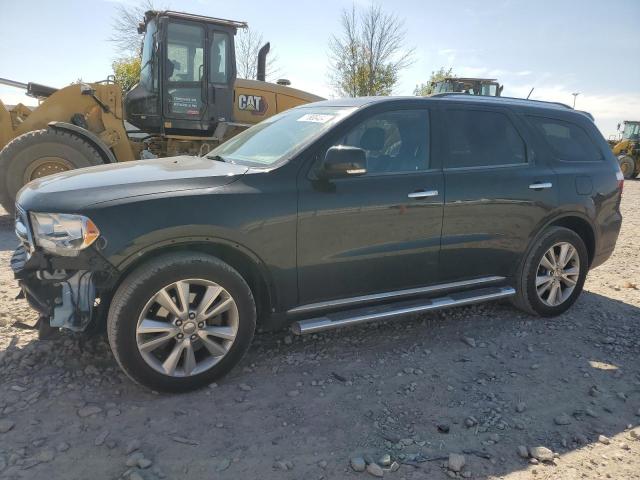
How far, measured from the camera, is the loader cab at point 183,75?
8.16 meters

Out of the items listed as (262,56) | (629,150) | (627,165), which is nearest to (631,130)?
(629,150)

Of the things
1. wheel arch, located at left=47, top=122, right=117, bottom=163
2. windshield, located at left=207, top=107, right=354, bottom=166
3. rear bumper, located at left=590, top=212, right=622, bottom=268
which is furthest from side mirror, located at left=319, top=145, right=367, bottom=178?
wheel arch, located at left=47, top=122, right=117, bottom=163

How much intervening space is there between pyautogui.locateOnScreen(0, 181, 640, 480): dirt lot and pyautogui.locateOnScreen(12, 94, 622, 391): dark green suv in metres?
0.32

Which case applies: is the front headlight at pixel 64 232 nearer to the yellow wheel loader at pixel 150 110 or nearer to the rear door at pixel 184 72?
the yellow wheel loader at pixel 150 110

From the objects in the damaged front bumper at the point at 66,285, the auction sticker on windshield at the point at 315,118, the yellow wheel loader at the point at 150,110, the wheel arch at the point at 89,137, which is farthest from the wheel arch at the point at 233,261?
the wheel arch at the point at 89,137

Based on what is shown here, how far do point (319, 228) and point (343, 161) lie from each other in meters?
0.46

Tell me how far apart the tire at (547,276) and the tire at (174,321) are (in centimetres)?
247

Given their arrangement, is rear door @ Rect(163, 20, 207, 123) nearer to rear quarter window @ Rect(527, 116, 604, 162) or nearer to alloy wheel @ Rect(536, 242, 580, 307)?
rear quarter window @ Rect(527, 116, 604, 162)

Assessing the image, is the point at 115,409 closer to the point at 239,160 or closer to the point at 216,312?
the point at 216,312

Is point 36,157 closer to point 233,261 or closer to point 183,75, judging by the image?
point 183,75

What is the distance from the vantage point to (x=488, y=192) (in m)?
3.86

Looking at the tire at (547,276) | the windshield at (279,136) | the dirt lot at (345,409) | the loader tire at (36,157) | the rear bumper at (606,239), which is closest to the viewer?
the dirt lot at (345,409)

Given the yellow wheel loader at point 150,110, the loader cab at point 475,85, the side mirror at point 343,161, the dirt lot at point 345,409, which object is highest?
the loader cab at point 475,85

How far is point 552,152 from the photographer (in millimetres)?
4289
